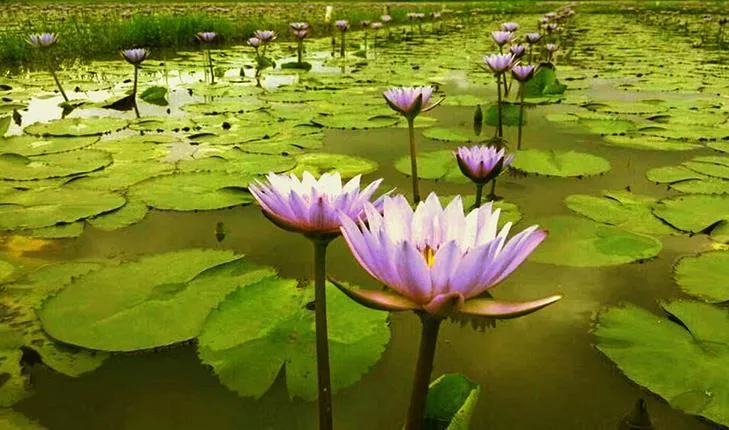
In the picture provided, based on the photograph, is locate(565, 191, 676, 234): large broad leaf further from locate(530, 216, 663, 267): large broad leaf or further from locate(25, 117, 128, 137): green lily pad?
locate(25, 117, 128, 137): green lily pad

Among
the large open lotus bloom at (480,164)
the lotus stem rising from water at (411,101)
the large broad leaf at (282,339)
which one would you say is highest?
the lotus stem rising from water at (411,101)

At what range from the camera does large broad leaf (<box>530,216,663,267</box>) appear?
1821mm

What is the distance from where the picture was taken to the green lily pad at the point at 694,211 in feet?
6.69

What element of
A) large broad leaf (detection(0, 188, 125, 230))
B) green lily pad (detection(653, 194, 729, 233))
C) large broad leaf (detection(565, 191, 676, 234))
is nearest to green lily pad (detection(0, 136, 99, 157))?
large broad leaf (detection(0, 188, 125, 230))

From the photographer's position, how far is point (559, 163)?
9.11ft

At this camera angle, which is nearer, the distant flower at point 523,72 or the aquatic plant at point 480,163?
the aquatic plant at point 480,163

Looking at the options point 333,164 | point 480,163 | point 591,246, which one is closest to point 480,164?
point 480,163

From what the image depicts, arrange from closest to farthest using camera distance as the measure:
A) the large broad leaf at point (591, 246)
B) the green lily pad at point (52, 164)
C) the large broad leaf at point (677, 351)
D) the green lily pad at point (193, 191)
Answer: the large broad leaf at point (677, 351)
the large broad leaf at point (591, 246)
the green lily pad at point (193, 191)
the green lily pad at point (52, 164)

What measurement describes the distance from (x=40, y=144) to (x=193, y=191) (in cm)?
141

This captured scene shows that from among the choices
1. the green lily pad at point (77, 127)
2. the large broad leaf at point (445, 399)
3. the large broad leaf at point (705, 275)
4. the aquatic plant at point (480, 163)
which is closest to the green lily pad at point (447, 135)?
the aquatic plant at point (480, 163)

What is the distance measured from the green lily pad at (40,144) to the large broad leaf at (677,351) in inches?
116

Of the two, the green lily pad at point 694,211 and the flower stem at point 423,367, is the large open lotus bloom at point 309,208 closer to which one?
the flower stem at point 423,367

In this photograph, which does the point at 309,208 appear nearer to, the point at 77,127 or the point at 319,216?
the point at 319,216

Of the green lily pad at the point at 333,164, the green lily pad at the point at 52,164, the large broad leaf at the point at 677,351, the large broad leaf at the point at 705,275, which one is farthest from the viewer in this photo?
the green lily pad at the point at 333,164
